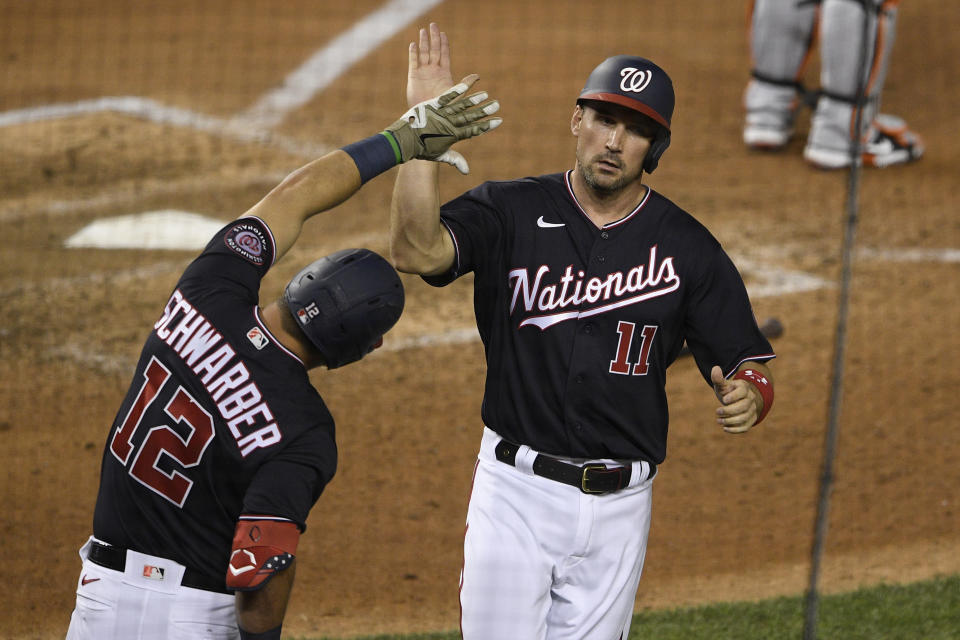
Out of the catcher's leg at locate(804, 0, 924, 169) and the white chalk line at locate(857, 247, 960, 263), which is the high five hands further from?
the catcher's leg at locate(804, 0, 924, 169)

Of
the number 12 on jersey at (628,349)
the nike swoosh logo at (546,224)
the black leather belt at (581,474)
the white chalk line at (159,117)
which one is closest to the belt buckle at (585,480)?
the black leather belt at (581,474)

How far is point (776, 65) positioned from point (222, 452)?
780cm

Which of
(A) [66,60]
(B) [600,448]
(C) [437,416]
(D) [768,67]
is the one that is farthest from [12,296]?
(D) [768,67]

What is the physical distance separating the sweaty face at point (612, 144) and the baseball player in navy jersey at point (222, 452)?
0.71m

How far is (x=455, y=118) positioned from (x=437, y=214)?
12.7 inches

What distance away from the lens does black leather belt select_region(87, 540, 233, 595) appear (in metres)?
3.05

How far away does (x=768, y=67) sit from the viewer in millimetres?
9789

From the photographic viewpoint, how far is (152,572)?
10.0 feet

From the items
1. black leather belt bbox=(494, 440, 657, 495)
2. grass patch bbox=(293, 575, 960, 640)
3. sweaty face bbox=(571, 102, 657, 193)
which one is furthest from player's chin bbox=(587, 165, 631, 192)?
grass patch bbox=(293, 575, 960, 640)

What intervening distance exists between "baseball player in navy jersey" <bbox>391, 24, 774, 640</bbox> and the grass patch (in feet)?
4.52

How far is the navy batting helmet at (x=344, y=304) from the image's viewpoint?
3043 mm

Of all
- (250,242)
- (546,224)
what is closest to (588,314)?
(546,224)

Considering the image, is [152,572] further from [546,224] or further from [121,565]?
[546,224]

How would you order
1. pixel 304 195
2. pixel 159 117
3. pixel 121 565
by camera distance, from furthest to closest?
pixel 159 117
pixel 304 195
pixel 121 565
